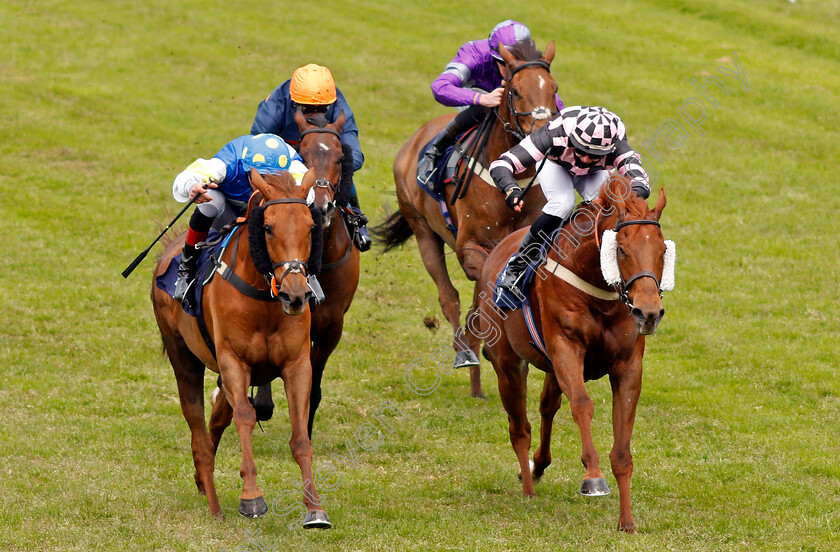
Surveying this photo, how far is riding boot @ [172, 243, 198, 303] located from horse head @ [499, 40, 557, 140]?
2929 mm

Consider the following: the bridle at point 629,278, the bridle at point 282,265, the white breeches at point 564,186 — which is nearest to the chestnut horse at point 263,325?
the bridle at point 282,265

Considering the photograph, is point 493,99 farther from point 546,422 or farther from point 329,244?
point 546,422

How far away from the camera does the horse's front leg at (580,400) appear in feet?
20.3

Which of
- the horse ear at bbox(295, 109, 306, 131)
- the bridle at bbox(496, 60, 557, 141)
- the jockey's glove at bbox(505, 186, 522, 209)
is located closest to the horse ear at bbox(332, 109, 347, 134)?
the horse ear at bbox(295, 109, 306, 131)

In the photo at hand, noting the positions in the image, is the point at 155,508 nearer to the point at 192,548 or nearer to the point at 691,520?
the point at 192,548

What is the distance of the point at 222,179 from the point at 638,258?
283cm

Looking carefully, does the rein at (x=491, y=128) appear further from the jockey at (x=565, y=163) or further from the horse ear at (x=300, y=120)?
the horse ear at (x=300, y=120)

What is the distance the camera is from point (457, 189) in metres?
9.55

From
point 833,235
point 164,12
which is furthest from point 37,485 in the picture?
point 164,12

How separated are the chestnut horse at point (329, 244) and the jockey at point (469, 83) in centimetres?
187

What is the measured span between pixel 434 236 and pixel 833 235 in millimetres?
6664

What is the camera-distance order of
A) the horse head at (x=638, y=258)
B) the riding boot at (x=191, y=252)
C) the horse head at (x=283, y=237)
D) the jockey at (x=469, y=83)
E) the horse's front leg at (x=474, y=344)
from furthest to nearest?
the jockey at (x=469, y=83), the horse's front leg at (x=474, y=344), the riding boot at (x=191, y=252), the horse head at (x=283, y=237), the horse head at (x=638, y=258)

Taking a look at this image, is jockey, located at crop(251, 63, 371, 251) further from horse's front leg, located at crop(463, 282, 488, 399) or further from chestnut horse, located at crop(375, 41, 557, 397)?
horse's front leg, located at crop(463, 282, 488, 399)

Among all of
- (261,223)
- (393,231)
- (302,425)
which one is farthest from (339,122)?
(393,231)
